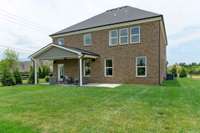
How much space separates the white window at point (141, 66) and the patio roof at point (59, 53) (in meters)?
4.55

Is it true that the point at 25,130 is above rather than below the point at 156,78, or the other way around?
below

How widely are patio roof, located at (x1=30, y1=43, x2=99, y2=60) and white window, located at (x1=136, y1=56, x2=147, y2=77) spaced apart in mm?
4548

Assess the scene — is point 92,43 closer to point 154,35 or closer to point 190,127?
point 154,35

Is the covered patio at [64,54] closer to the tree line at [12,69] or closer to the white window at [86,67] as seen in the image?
the white window at [86,67]

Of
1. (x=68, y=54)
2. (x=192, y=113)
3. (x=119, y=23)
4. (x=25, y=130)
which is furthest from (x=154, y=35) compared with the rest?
(x=25, y=130)

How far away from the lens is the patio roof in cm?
1633

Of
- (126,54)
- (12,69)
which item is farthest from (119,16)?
(12,69)

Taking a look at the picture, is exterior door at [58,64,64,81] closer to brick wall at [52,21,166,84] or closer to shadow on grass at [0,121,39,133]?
brick wall at [52,21,166,84]

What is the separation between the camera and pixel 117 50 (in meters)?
17.6

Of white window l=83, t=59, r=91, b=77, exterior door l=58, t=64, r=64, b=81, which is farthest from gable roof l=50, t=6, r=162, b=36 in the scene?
exterior door l=58, t=64, r=64, b=81

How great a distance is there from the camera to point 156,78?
51.1ft

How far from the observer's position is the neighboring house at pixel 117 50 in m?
15.8

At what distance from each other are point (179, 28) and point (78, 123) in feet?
70.8

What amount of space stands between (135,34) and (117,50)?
2.42 metres
